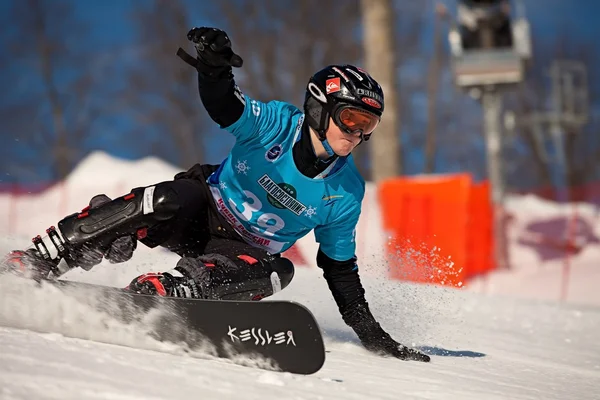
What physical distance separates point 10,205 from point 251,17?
17719mm

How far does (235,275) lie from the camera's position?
3.61 m

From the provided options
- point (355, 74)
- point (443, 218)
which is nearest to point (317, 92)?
point (355, 74)

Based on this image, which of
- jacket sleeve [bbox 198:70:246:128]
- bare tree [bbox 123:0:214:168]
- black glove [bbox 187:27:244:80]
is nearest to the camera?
black glove [bbox 187:27:244:80]

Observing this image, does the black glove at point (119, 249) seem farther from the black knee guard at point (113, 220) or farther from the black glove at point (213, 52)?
the black glove at point (213, 52)

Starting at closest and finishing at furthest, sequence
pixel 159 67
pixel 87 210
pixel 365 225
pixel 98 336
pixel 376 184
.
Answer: pixel 98 336 < pixel 87 210 < pixel 365 225 < pixel 376 184 < pixel 159 67

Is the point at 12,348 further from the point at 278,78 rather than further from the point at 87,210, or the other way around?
the point at 278,78

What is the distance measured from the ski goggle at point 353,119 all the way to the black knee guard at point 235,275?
765 millimetres

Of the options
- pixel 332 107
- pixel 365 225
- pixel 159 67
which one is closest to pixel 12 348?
pixel 332 107

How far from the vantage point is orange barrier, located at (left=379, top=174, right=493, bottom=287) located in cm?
1076

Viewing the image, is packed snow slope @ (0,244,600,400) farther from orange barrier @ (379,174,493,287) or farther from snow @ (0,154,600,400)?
orange barrier @ (379,174,493,287)

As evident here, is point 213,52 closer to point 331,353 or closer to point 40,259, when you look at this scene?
point 40,259

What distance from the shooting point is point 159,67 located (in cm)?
2986

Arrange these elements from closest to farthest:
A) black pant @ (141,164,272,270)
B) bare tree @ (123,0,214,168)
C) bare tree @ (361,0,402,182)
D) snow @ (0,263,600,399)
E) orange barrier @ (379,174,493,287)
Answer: snow @ (0,263,600,399) < black pant @ (141,164,272,270) < orange barrier @ (379,174,493,287) < bare tree @ (361,0,402,182) < bare tree @ (123,0,214,168)

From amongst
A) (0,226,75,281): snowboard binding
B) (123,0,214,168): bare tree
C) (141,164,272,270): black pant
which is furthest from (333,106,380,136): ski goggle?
(123,0,214,168): bare tree
